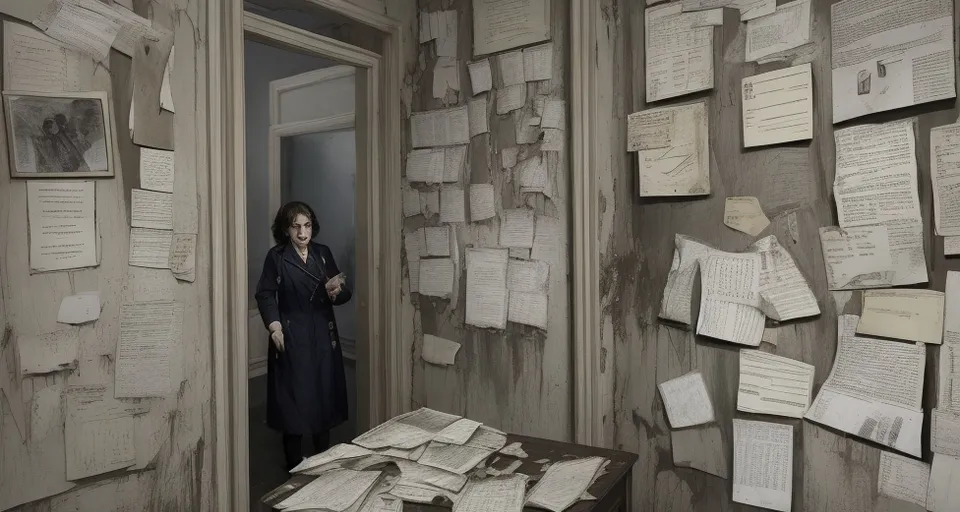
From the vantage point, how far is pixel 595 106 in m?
2.08

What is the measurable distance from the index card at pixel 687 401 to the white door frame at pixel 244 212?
116cm

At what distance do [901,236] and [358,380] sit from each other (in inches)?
83.3

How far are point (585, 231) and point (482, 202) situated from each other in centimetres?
48

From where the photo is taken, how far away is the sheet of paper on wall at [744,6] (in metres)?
1.78

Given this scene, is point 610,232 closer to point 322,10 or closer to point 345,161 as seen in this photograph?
point 322,10

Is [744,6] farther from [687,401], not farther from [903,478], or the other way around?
[903,478]

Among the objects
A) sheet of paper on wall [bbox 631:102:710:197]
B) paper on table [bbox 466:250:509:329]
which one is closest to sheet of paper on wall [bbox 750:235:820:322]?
sheet of paper on wall [bbox 631:102:710:197]

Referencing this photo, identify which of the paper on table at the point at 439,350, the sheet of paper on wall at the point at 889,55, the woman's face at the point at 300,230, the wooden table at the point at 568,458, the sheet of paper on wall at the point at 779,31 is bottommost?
the wooden table at the point at 568,458

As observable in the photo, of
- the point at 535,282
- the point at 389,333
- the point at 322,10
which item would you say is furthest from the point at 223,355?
the point at 322,10

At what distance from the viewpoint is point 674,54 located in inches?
77.1

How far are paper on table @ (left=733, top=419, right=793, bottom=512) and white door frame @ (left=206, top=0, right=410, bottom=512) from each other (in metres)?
1.40

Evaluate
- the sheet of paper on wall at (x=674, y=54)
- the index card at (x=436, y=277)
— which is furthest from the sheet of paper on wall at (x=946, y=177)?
the index card at (x=436, y=277)

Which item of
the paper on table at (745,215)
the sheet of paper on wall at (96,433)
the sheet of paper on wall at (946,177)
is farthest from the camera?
the paper on table at (745,215)

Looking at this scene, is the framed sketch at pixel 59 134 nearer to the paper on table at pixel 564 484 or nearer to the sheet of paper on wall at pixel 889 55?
the paper on table at pixel 564 484
